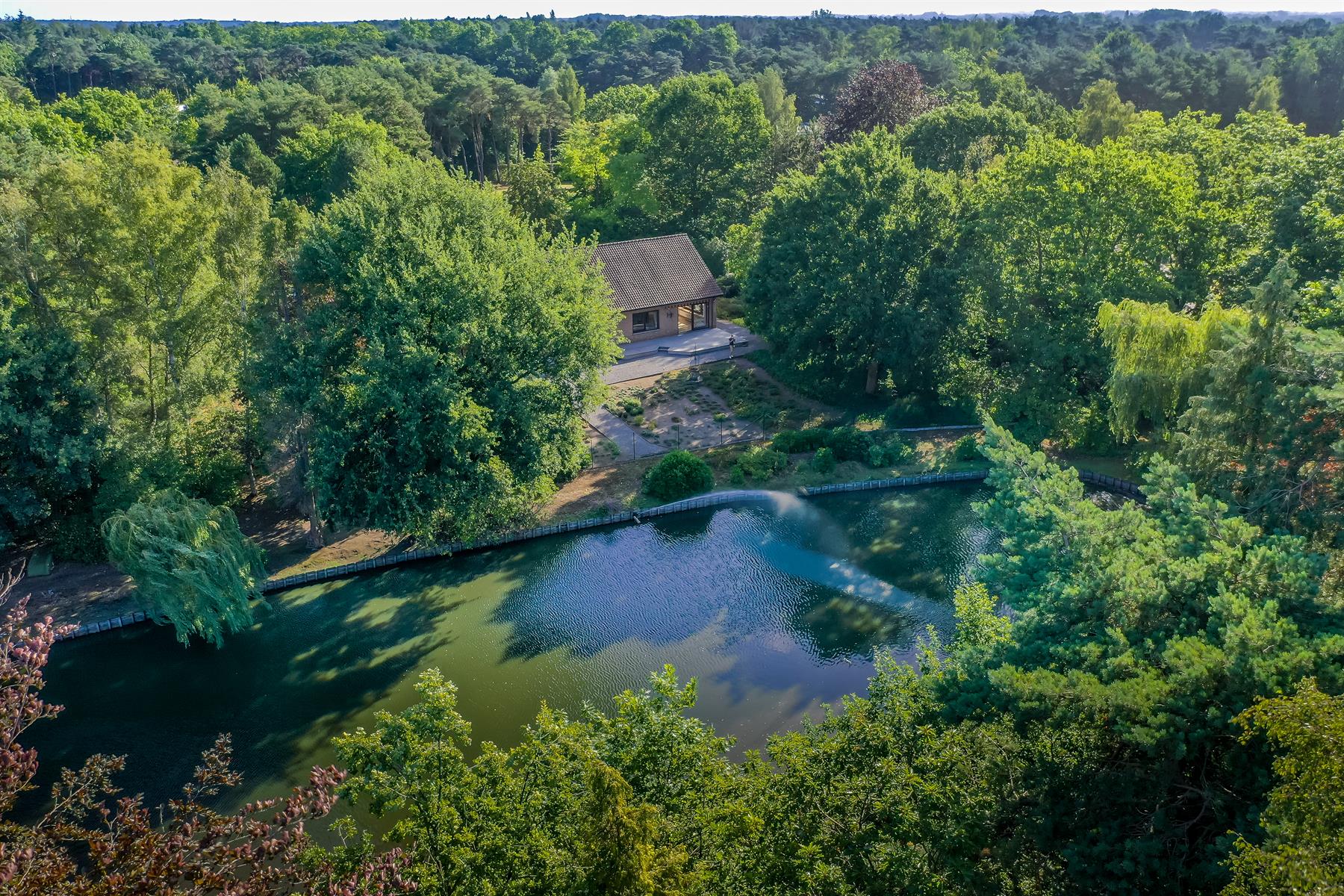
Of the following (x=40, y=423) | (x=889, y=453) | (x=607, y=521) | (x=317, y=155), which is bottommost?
(x=607, y=521)

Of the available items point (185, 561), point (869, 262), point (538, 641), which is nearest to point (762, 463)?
point (869, 262)

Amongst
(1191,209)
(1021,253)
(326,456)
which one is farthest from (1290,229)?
(326,456)

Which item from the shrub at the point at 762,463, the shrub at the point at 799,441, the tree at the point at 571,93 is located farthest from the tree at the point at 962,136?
the tree at the point at 571,93

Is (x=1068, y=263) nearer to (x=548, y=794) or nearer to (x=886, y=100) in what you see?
(x=886, y=100)

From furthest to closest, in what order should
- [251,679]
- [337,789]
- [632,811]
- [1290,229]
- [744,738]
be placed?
[1290,229] → [251,679] → [744,738] → [337,789] → [632,811]

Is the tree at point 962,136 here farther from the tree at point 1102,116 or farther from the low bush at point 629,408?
the low bush at point 629,408

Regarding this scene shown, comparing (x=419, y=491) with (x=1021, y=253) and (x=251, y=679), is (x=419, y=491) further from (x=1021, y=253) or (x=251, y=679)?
(x=1021, y=253)

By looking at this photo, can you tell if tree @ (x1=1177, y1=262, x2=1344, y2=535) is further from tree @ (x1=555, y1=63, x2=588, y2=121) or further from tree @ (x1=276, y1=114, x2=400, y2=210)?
tree @ (x1=555, y1=63, x2=588, y2=121)
